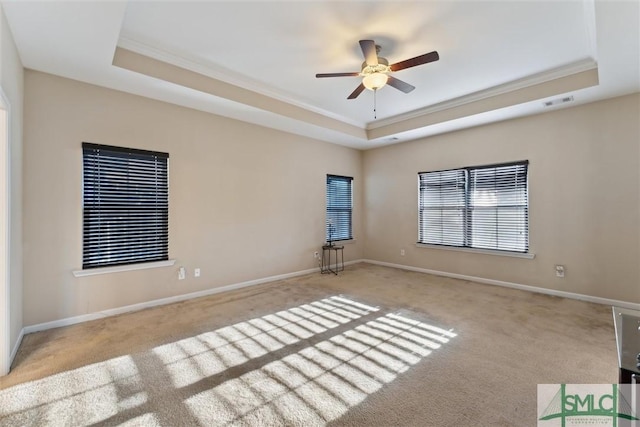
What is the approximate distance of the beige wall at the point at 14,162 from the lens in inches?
88.7

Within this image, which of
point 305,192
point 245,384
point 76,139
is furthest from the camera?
point 305,192

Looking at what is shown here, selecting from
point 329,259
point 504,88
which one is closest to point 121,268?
point 329,259

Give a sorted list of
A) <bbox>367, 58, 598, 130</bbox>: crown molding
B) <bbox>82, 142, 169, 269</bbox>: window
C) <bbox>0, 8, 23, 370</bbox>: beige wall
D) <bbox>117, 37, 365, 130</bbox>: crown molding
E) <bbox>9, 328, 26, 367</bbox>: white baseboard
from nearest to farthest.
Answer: <bbox>0, 8, 23, 370</bbox>: beige wall
<bbox>9, 328, 26, 367</bbox>: white baseboard
<bbox>117, 37, 365, 130</bbox>: crown molding
<bbox>82, 142, 169, 269</bbox>: window
<bbox>367, 58, 598, 130</bbox>: crown molding

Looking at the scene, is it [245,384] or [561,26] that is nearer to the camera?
[245,384]

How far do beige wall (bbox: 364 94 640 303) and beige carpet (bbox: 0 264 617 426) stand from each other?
1.84ft

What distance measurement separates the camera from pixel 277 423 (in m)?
1.74

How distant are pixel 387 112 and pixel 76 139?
448cm

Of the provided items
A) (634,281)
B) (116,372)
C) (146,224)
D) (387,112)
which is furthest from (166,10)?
(634,281)

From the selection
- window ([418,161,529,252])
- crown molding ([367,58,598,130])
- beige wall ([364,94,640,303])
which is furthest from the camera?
window ([418,161,529,252])

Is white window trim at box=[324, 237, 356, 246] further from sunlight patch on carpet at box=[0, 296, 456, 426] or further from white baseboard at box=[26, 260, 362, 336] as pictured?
sunlight patch on carpet at box=[0, 296, 456, 426]

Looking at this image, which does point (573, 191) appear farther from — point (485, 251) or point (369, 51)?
point (369, 51)

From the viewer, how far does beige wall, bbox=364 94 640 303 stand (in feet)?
12.1

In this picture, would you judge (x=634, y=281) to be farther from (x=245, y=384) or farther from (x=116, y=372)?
(x=116, y=372)
